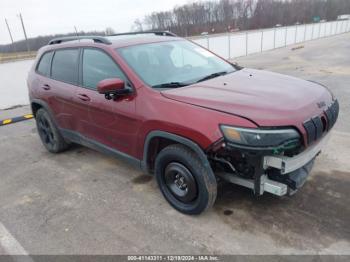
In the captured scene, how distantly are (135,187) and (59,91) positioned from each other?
72.6 inches

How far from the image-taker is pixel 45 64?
502cm

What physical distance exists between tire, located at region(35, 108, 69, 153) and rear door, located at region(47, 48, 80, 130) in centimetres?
29

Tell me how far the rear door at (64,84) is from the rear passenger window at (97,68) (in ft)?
0.79

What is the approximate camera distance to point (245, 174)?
293cm

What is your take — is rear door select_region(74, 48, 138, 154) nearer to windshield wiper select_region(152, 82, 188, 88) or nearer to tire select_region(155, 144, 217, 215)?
windshield wiper select_region(152, 82, 188, 88)

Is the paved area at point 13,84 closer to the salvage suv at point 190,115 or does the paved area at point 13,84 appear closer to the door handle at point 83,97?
the salvage suv at point 190,115

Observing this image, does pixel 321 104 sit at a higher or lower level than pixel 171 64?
lower

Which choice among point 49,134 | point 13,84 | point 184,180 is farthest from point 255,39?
point 184,180

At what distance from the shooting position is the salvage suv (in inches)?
103

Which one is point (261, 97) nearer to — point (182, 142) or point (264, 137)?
point (264, 137)

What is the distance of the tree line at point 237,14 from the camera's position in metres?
60.2

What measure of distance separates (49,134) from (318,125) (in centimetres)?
425

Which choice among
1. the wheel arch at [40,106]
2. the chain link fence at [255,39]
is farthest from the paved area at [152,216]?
the chain link fence at [255,39]

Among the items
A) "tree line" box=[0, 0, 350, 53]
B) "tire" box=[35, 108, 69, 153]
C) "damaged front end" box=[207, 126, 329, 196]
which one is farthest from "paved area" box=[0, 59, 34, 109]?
"tree line" box=[0, 0, 350, 53]
